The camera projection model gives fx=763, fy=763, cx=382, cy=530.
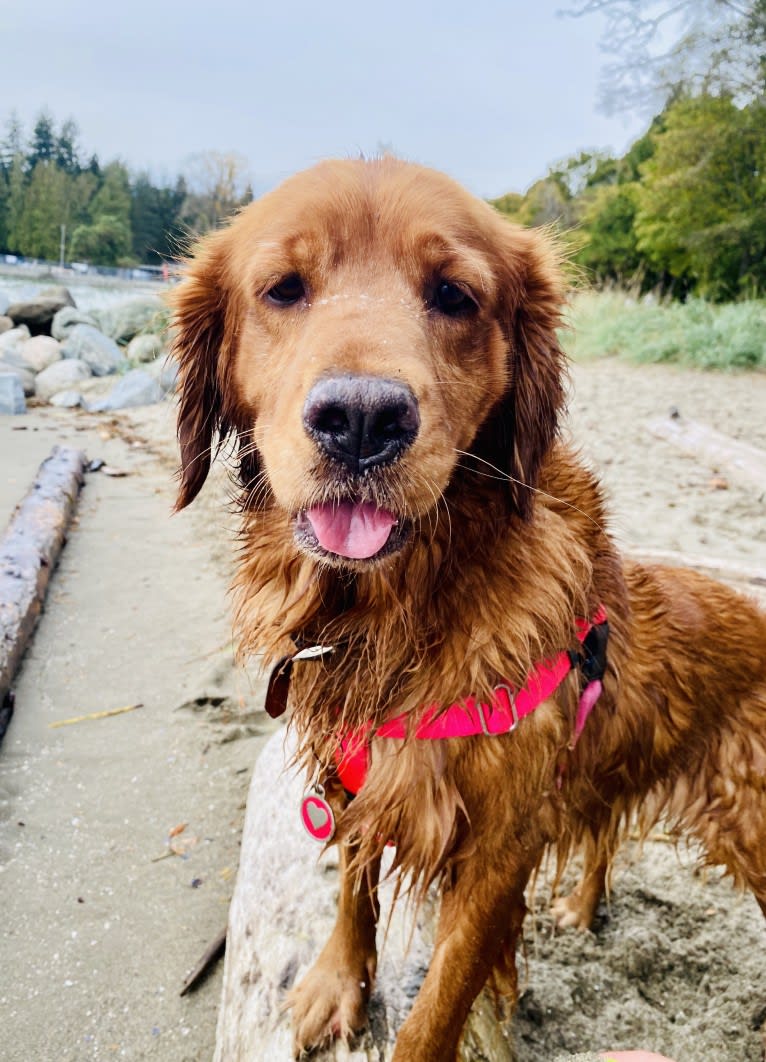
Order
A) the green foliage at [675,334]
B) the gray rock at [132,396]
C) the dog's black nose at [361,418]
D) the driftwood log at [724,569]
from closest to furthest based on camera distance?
the dog's black nose at [361,418] < the driftwood log at [724,569] < the green foliage at [675,334] < the gray rock at [132,396]

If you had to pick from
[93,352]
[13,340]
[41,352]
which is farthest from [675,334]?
[13,340]

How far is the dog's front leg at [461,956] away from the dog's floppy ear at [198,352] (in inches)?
47.4

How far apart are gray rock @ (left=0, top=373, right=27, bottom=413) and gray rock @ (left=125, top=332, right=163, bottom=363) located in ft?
22.5

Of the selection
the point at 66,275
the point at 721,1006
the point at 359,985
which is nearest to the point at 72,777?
the point at 359,985

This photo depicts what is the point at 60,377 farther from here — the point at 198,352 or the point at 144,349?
the point at 198,352

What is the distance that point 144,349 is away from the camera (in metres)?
20.0

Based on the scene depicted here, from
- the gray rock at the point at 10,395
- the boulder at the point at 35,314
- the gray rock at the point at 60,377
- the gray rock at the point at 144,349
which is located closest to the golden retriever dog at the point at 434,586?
the gray rock at the point at 10,395

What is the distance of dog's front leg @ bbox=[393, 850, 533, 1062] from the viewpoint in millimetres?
1703

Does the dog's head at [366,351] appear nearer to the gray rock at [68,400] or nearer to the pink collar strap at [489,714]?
the pink collar strap at [489,714]

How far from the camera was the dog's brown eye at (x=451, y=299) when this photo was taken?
1782 millimetres

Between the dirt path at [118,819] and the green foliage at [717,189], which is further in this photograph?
the green foliage at [717,189]

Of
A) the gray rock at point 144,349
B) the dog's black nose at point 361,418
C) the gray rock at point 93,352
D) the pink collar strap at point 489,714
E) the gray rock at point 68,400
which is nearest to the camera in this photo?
the dog's black nose at point 361,418

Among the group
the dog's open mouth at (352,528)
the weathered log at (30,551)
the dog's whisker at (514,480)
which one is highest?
the dog's whisker at (514,480)

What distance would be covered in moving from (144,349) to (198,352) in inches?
760
